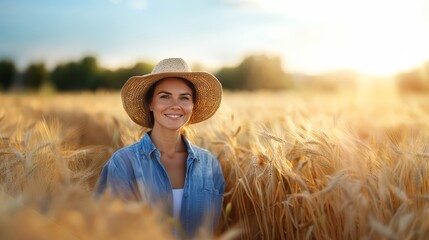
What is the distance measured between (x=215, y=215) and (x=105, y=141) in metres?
1.97

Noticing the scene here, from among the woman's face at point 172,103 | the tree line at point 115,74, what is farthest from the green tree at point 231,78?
the woman's face at point 172,103

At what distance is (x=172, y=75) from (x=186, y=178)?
0.59 meters

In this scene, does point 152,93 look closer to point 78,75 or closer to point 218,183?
point 218,183

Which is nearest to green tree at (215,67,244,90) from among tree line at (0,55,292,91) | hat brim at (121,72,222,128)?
tree line at (0,55,292,91)

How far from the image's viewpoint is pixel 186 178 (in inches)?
97.1

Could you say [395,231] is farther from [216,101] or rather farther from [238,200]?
[216,101]

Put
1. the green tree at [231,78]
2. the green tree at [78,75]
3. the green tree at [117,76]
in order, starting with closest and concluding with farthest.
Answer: the green tree at [117,76] → the green tree at [231,78] → the green tree at [78,75]

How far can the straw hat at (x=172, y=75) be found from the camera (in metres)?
2.44

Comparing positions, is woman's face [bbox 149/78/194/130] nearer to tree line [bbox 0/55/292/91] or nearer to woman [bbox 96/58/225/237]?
woman [bbox 96/58/225/237]

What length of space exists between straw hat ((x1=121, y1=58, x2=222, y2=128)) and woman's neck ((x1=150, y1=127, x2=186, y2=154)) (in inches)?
7.9

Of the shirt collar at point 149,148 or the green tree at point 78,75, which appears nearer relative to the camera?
the shirt collar at point 149,148

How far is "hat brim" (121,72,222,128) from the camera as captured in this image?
248 cm

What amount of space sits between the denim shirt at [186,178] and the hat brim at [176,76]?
0.26 m

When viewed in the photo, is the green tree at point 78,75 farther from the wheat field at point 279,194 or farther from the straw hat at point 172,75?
the wheat field at point 279,194
